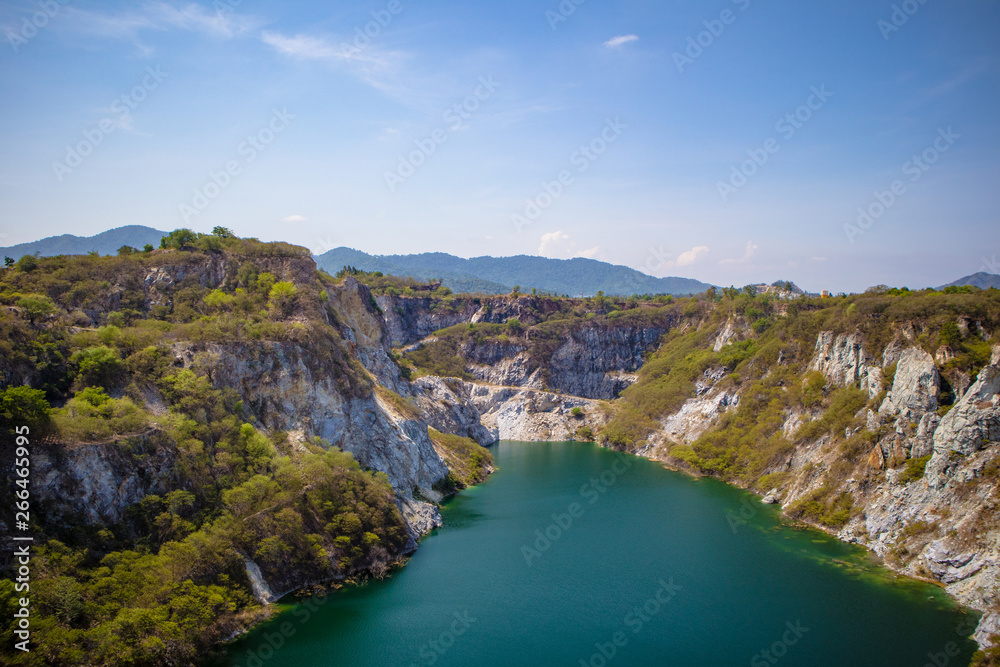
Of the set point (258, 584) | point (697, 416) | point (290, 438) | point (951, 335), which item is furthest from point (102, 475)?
point (697, 416)

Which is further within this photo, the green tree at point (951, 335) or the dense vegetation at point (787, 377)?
the dense vegetation at point (787, 377)

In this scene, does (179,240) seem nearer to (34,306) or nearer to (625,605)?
(34,306)

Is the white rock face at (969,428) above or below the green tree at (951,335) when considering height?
below

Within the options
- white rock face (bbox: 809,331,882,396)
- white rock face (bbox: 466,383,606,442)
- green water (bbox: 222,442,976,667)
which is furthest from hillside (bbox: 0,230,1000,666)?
white rock face (bbox: 466,383,606,442)

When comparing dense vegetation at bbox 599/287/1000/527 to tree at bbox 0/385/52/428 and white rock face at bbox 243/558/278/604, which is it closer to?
white rock face at bbox 243/558/278/604

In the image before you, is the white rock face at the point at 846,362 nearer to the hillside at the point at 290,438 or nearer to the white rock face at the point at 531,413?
the hillside at the point at 290,438

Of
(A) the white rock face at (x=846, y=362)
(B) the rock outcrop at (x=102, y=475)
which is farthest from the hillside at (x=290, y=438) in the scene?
(A) the white rock face at (x=846, y=362)
